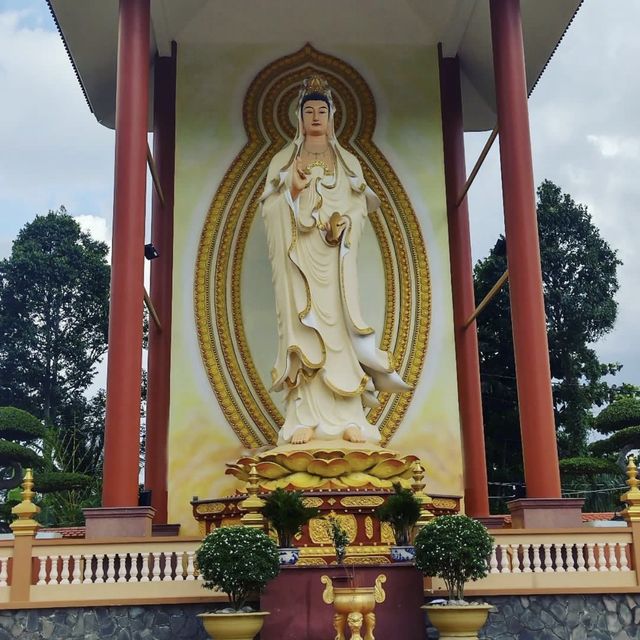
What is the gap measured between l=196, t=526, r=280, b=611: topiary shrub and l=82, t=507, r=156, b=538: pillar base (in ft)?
5.01

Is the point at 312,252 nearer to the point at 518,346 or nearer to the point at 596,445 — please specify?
the point at 518,346

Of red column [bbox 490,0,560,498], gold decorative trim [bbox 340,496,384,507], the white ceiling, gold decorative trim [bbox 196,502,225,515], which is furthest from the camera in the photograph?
the white ceiling

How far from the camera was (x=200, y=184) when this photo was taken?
11570mm

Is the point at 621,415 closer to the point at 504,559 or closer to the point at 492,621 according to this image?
the point at 504,559

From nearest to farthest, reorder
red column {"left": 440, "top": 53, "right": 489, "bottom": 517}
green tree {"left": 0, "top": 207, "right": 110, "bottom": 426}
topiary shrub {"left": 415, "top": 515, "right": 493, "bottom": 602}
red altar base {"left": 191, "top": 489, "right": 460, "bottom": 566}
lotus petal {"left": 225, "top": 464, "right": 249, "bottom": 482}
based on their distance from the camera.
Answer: topiary shrub {"left": 415, "top": 515, "right": 493, "bottom": 602} < red altar base {"left": 191, "top": 489, "right": 460, "bottom": 566} < lotus petal {"left": 225, "top": 464, "right": 249, "bottom": 482} < red column {"left": 440, "top": 53, "right": 489, "bottom": 517} < green tree {"left": 0, "top": 207, "right": 110, "bottom": 426}

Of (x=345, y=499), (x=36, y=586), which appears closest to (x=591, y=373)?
(x=345, y=499)

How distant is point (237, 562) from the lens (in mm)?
6234

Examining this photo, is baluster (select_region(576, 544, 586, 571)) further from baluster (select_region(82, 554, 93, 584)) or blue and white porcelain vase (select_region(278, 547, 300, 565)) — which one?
baluster (select_region(82, 554, 93, 584))

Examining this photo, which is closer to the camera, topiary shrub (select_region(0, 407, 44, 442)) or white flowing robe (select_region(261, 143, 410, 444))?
white flowing robe (select_region(261, 143, 410, 444))

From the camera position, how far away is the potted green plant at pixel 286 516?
274 inches

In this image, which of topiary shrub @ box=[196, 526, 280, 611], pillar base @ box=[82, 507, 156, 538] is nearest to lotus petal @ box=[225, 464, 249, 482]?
pillar base @ box=[82, 507, 156, 538]

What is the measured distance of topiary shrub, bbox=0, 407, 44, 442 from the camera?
1327 cm

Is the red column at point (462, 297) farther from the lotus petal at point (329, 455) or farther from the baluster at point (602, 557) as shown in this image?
the baluster at point (602, 557)

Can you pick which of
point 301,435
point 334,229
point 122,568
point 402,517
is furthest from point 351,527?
point 334,229
